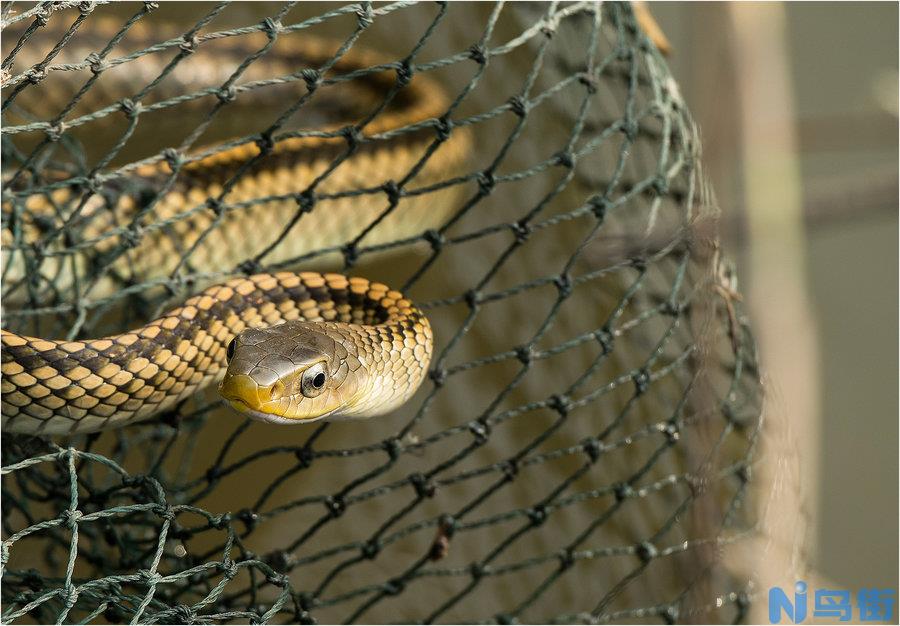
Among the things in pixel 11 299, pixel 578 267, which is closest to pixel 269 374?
pixel 11 299

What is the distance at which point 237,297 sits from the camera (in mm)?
1503

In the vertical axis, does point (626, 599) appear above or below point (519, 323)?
below

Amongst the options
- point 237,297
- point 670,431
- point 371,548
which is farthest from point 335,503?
point 670,431

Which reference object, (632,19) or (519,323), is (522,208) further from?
(632,19)

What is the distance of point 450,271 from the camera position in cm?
247

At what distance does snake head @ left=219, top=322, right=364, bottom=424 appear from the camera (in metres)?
1.29

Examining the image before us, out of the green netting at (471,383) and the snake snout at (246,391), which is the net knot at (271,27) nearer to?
the green netting at (471,383)

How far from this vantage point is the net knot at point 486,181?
1.45m

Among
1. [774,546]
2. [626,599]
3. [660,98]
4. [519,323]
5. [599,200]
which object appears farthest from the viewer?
[519,323]

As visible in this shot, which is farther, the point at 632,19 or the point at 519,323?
the point at 519,323

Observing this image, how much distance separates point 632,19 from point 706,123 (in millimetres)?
1255

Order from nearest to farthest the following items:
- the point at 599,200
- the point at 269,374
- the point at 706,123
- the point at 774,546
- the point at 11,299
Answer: the point at 706,123, the point at 774,546, the point at 269,374, the point at 599,200, the point at 11,299

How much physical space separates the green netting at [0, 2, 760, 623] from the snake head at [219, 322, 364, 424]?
158mm

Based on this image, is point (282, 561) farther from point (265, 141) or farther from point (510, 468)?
point (265, 141)
